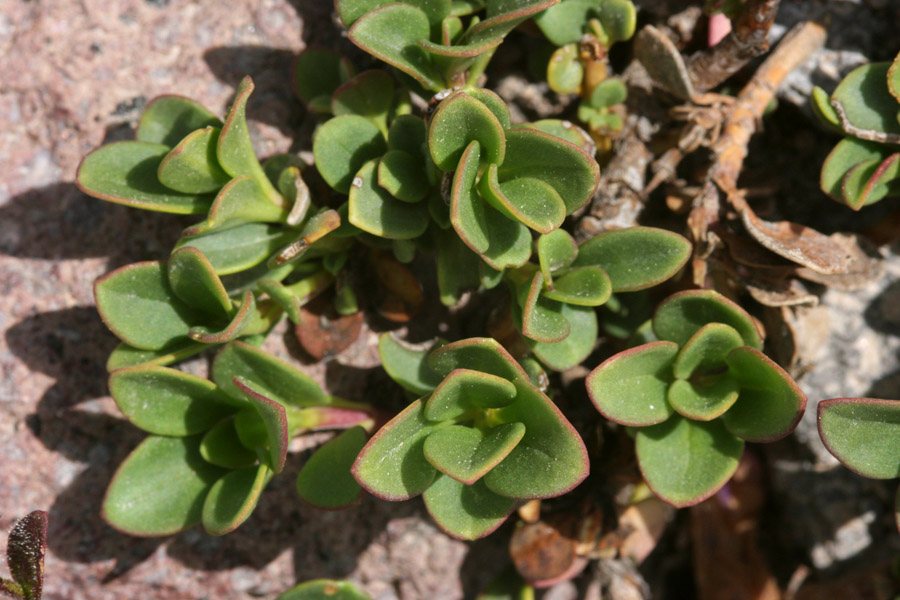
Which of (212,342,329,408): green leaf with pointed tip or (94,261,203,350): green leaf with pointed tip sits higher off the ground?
(94,261,203,350): green leaf with pointed tip

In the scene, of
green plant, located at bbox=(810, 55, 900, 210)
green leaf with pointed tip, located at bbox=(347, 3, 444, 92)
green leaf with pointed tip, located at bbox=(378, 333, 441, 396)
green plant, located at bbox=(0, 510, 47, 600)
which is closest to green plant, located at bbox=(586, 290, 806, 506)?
green leaf with pointed tip, located at bbox=(378, 333, 441, 396)

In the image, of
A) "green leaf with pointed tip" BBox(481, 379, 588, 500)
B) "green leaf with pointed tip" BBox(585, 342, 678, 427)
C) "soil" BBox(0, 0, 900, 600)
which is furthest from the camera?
"soil" BBox(0, 0, 900, 600)

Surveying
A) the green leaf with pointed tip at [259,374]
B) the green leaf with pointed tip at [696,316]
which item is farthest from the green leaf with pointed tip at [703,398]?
the green leaf with pointed tip at [259,374]

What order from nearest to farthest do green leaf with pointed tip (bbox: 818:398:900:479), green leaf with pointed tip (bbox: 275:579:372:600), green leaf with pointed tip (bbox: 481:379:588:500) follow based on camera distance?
green leaf with pointed tip (bbox: 481:379:588:500), green leaf with pointed tip (bbox: 818:398:900:479), green leaf with pointed tip (bbox: 275:579:372:600)

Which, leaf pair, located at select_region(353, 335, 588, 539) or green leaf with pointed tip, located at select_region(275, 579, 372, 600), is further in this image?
green leaf with pointed tip, located at select_region(275, 579, 372, 600)

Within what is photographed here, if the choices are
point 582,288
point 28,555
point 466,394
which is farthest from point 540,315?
point 28,555

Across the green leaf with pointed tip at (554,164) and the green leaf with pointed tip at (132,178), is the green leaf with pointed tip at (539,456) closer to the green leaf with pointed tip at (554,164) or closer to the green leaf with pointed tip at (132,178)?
the green leaf with pointed tip at (554,164)

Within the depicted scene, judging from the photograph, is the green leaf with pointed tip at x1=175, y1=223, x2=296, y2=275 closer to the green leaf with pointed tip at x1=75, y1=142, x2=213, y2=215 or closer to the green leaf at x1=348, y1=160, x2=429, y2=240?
the green leaf with pointed tip at x1=75, y1=142, x2=213, y2=215
